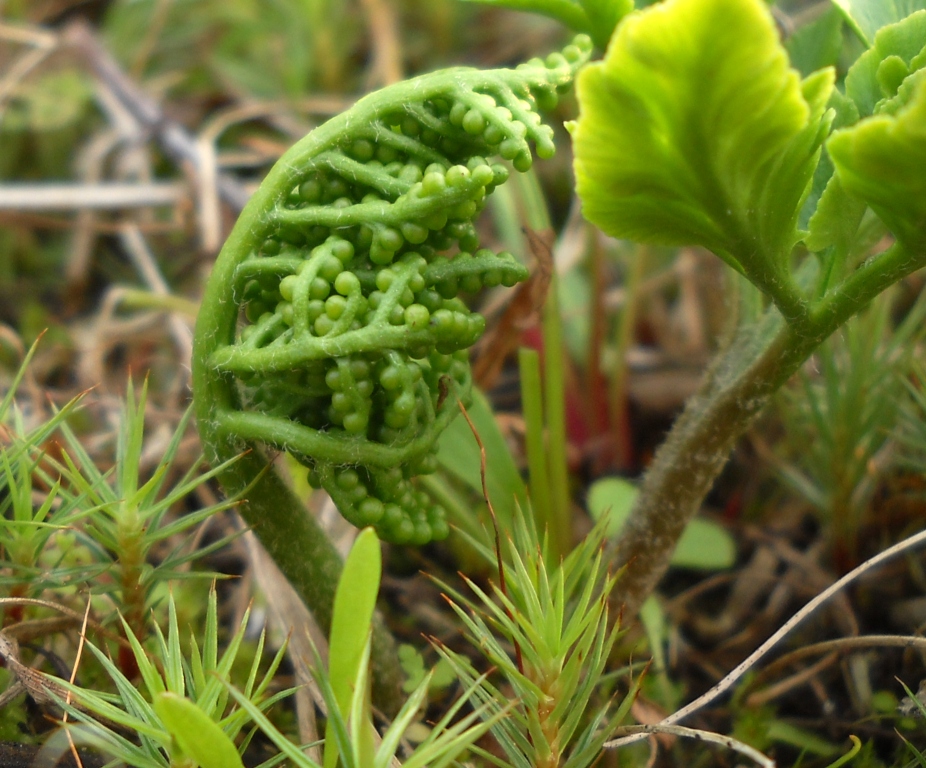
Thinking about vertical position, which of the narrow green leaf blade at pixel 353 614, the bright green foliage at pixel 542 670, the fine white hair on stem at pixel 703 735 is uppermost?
the narrow green leaf blade at pixel 353 614

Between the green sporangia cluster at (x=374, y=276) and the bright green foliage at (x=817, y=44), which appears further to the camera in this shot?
the bright green foliage at (x=817, y=44)

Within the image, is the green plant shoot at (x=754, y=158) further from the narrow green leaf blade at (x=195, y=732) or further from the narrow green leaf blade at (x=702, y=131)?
the narrow green leaf blade at (x=195, y=732)

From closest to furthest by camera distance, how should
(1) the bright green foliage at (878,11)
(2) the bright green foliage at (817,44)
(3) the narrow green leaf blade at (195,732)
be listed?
(3) the narrow green leaf blade at (195,732) → (1) the bright green foliage at (878,11) → (2) the bright green foliage at (817,44)

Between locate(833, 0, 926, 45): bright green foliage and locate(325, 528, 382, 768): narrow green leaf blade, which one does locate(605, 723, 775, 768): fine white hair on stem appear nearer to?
locate(325, 528, 382, 768): narrow green leaf blade

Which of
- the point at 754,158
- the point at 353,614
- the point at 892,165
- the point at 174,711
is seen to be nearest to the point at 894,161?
the point at 892,165

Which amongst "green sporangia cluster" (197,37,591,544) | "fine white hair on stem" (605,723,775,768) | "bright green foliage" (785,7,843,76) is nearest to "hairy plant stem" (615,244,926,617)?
"fine white hair on stem" (605,723,775,768)

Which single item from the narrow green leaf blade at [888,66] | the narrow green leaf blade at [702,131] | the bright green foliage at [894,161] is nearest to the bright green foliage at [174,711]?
the narrow green leaf blade at [702,131]

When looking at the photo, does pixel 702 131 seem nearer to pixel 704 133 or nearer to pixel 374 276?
pixel 704 133

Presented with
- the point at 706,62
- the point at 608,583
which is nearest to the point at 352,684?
the point at 608,583
